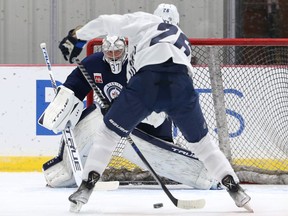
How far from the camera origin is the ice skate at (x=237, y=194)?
150 inches

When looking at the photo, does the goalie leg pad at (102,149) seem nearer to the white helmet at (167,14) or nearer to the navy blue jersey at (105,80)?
the white helmet at (167,14)

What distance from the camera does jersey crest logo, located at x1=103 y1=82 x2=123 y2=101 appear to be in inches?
197

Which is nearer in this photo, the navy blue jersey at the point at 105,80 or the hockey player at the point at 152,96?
the hockey player at the point at 152,96

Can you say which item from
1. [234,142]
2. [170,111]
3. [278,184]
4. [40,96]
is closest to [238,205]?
[170,111]

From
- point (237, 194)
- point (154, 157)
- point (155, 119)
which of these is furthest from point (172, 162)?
point (237, 194)

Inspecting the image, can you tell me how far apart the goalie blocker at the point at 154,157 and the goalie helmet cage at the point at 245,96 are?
1.48ft

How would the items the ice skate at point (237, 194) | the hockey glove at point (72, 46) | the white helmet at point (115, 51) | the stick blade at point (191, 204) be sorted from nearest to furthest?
1. the ice skate at point (237, 194)
2. the stick blade at point (191, 204)
3. the hockey glove at point (72, 46)
4. the white helmet at point (115, 51)

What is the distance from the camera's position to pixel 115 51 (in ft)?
Answer: 15.8

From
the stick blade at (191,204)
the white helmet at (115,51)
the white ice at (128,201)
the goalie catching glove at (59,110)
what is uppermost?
the white helmet at (115,51)

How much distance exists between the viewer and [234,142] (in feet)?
18.7

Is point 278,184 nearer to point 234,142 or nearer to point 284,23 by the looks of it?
point 234,142

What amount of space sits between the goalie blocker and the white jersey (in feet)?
3.63

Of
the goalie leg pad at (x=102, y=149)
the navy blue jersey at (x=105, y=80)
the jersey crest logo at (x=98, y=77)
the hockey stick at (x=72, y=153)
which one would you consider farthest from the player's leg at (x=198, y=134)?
the jersey crest logo at (x=98, y=77)

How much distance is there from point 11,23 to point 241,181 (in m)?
2.88
